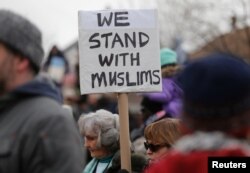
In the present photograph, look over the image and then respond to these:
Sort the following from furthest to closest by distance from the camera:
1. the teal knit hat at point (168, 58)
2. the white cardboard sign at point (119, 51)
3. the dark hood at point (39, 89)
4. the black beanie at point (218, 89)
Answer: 1. the teal knit hat at point (168, 58)
2. the white cardboard sign at point (119, 51)
3. the dark hood at point (39, 89)
4. the black beanie at point (218, 89)

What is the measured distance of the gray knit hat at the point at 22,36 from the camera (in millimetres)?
3771

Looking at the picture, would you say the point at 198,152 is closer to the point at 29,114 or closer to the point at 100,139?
the point at 29,114

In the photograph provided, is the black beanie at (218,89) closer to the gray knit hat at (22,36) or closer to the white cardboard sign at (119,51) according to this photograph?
the gray knit hat at (22,36)

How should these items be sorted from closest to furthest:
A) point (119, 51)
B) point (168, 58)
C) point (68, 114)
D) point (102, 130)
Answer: point (68, 114)
point (119, 51)
point (102, 130)
point (168, 58)

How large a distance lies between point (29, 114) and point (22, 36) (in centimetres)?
36

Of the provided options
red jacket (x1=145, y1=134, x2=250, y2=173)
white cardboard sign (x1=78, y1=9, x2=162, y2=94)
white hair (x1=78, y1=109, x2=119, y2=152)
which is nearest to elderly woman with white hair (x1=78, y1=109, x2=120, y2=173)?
white hair (x1=78, y1=109, x2=119, y2=152)

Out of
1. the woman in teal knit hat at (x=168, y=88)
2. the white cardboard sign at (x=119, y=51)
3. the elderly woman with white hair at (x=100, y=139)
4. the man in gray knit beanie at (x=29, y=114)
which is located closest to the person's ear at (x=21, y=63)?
the man in gray knit beanie at (x=29, y=114)

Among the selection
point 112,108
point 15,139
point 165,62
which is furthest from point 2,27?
point 112,108

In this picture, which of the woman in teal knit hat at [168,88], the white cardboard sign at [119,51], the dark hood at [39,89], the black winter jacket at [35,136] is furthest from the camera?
the woman in teal knit hat at [168,88]

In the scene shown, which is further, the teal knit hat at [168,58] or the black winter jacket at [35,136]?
the teal knit hat at [168,58]

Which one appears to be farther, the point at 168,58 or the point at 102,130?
the point at 168,58

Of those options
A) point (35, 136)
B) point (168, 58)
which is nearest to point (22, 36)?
point (35, 136)

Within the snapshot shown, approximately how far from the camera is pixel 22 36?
12.5ft

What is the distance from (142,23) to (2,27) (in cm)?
265
